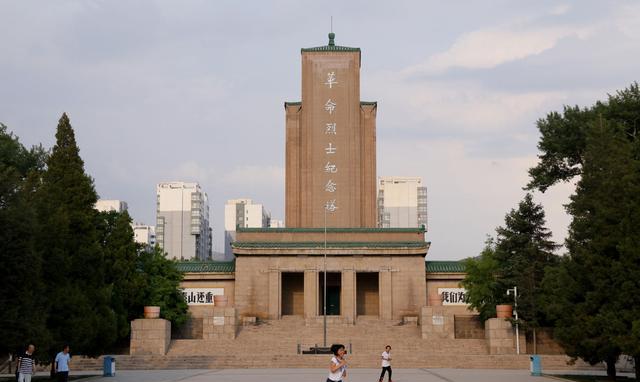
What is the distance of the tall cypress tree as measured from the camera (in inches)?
935

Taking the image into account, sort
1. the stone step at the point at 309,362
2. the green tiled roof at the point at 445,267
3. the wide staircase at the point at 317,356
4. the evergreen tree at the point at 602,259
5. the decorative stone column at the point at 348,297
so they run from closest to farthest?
the evergreen tree at the point at 602,259, the stone step at the point at 309,362, the wide staircase at the point at 317,356, the decorative stone column at the point at 348,297, the green tiled roof at the point at 445,267

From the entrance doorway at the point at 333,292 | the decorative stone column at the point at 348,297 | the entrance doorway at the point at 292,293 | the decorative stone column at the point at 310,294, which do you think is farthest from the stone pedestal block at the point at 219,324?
the entrance doorway at the point at 292,293

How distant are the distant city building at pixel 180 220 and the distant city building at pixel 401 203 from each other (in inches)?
1018

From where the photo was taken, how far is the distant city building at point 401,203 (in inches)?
4466

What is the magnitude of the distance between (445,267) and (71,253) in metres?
25.7

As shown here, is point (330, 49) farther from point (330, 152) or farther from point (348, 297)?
point (348, 297)

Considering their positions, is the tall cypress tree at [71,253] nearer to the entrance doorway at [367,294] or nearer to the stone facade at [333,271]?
the stone facade at [333,271]

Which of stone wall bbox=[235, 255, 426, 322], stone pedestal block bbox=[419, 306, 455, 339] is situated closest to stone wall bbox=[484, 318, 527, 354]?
stone pedestal block bbox=[419, 306, 455, 339]

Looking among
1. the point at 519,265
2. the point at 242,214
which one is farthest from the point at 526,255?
the point at 242,214

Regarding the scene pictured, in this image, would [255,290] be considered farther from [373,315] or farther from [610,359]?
[610,359]

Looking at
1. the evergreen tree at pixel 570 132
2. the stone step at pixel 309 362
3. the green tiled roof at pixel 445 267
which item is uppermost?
the evergreen tree at pixel 570 132

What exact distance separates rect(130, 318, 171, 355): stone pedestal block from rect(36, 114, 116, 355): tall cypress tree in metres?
9.85

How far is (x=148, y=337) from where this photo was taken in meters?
36.8

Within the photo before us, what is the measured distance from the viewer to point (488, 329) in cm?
3672
